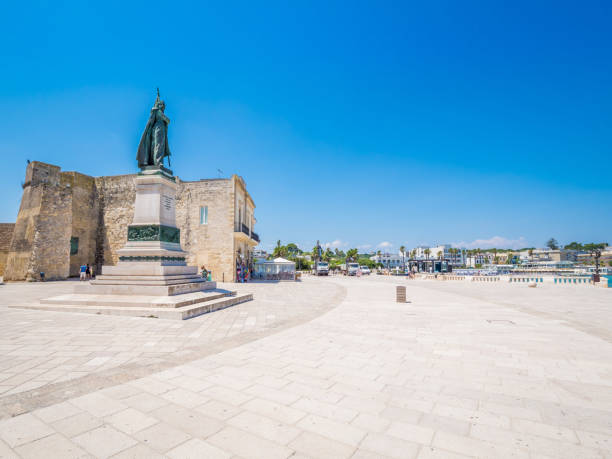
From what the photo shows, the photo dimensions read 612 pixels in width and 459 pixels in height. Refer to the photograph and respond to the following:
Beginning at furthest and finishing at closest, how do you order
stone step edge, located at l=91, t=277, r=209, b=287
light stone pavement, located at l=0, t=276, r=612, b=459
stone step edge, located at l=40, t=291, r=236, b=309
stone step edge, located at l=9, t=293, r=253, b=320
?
stone step edge, located at l=91, t=277, r=209, b=287 → stone step edge, located at l=40, t=291, r=236, b=309 → stone step edge, located at l=9, t=293, r=253, b=320 → light stone pavement, located at l=0, t=276, r=612, b=459

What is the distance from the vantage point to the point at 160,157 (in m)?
10.9

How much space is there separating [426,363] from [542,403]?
146 centimetres

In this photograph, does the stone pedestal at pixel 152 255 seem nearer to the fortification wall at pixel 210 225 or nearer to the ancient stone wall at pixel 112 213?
the fortification wall at pixel 210 225

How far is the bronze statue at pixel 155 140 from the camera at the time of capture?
10953 millimetres

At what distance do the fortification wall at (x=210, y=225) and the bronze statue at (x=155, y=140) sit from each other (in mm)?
11600

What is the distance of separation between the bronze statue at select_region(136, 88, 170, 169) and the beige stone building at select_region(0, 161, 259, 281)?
1154 cm

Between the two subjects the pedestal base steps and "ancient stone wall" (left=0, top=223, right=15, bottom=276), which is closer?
the pedestal base steps

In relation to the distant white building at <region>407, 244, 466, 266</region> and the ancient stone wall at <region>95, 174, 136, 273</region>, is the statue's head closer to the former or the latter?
the ancient stone wall at <region>95, 174, 136, 273</region>

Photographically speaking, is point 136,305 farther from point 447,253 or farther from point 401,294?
point 447,253

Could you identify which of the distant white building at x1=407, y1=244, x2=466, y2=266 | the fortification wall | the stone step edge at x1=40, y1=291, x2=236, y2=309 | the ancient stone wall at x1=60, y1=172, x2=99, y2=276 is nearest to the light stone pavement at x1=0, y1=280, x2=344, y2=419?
the stone step edge at x1=40, y1=291, x2=236, y2=309

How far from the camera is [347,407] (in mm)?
2969

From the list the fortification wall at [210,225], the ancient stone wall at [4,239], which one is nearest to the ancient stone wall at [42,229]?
the ancient stone wall at [4,239]

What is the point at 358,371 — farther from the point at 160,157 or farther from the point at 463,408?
the point at 160,157

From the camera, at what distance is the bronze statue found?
11.0 metres
